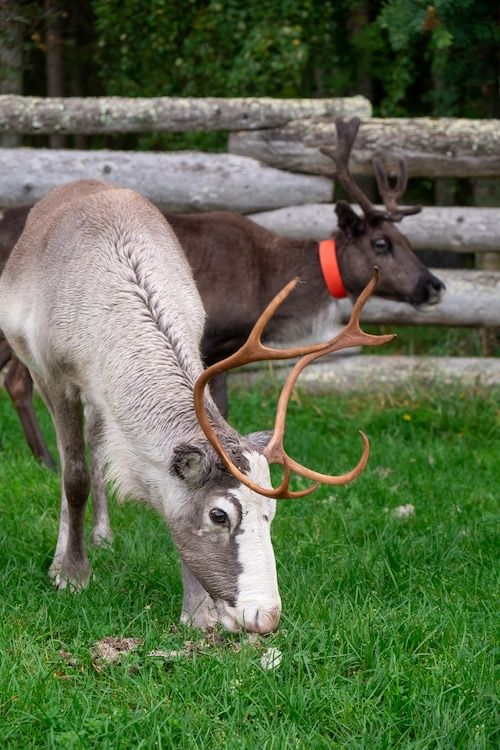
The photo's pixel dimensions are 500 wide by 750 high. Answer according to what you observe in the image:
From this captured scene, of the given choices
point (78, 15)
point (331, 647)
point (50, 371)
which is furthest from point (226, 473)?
point (78, 15)

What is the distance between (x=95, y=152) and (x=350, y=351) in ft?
7.91

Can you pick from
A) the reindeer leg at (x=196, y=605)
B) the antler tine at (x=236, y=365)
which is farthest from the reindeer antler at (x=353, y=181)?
the antler tine at (x=236, y=365)

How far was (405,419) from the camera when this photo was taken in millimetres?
7699

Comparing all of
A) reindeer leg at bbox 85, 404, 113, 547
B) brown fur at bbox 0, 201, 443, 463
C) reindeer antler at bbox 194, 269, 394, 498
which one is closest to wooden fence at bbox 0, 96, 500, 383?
brown fur at bbox 0, 201, 443, 463

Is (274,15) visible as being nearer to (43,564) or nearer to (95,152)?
(95,152)

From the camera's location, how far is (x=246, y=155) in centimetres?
843

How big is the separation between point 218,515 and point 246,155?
510 centimetres

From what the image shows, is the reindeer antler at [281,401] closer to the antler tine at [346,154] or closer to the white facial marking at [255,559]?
the white facial marking at [255,559]

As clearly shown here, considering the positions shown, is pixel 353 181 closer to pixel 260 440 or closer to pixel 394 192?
pixel 394 192

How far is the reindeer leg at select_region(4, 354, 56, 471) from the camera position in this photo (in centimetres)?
686

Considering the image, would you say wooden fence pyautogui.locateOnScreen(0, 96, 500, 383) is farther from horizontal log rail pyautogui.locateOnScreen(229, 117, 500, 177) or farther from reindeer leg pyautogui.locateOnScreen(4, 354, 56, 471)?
reindeer leg pyautogui.locateOnScreen(4, 354, 56, 471)

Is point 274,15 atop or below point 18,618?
atop

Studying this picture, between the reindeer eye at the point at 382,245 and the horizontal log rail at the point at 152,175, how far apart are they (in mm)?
1236

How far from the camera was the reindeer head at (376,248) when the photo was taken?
751 cm
